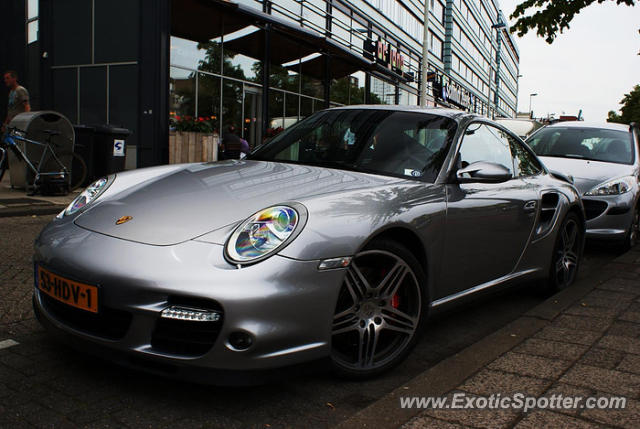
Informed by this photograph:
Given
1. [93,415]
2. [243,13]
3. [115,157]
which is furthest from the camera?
[243,13]

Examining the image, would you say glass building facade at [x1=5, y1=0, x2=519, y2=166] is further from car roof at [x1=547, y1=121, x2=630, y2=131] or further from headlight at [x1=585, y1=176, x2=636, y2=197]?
headlight at [x1=585, y1=176, x2=636, y2=197]

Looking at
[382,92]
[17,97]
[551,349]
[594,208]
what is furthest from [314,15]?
[551,349]

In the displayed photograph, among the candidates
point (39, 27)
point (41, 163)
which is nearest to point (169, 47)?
point (39, 27)

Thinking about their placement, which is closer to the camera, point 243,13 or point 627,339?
point 627,339

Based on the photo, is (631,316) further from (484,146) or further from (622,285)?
(484,146)

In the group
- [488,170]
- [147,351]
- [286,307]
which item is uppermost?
[488,170]

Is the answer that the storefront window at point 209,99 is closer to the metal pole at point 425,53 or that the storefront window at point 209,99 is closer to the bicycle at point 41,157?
the bicycle at point 41,157

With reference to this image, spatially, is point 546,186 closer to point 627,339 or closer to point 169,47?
point 627,339

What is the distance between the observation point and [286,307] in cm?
229

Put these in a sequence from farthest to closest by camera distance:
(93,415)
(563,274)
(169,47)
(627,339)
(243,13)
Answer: (243,13) < (169,47) < (563,274) < (627,339) < (93,415)

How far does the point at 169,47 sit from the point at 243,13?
2.72 metres

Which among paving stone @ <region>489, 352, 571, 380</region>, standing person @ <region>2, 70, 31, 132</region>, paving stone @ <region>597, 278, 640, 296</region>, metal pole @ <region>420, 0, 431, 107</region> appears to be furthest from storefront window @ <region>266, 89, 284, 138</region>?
paving stone @ <region>489, 352, 571, 380</region>

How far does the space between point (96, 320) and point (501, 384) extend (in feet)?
5.59

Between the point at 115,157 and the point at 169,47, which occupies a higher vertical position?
the point at 169,47
